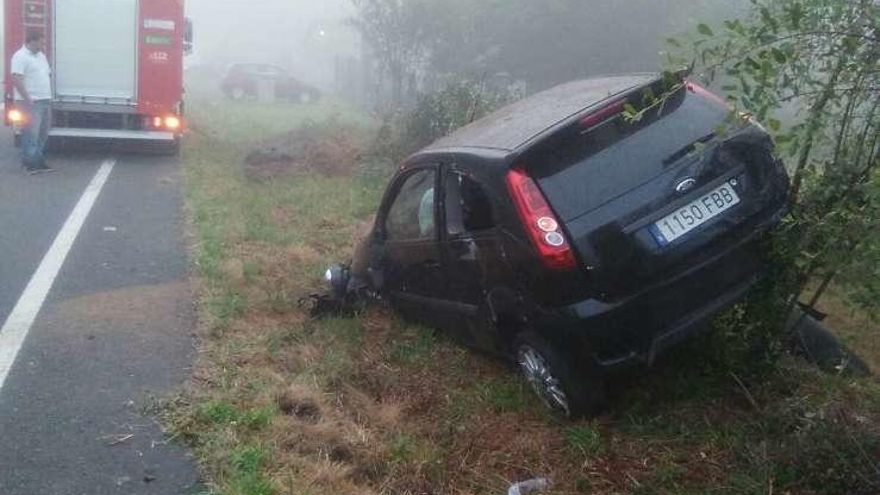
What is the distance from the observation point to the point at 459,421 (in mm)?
4816

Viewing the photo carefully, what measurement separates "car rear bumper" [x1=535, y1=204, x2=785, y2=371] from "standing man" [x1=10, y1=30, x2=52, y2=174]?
9.42 m

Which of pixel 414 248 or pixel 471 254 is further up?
pixel 471 254

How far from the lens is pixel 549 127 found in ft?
15.6

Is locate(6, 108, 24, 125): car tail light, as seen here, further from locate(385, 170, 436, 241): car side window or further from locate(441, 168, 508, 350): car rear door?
locate(441, 168, 508, 350): car rear door

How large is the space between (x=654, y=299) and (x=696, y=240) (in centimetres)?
36

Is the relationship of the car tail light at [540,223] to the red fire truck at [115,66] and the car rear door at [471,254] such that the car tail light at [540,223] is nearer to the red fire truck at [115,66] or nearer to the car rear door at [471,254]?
the car rear door at [471,254]

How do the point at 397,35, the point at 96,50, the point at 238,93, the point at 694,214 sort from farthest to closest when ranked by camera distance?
1. the point at 238,93
2. the point at 397,35
3. the point at 96,50
4. the point at 694,214

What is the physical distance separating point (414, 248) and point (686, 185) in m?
1.83

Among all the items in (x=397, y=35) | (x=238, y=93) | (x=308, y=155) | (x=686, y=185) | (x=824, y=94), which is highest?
(x=397, y=35)

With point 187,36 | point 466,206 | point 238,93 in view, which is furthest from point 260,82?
point 466,206

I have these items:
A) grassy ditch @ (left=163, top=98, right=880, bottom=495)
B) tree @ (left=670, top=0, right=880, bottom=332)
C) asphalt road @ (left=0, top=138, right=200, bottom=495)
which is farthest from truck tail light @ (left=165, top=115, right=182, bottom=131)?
tree @ (left=670, top=0, right=880, bottom=332)

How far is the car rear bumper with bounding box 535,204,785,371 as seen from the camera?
4379 millimetres

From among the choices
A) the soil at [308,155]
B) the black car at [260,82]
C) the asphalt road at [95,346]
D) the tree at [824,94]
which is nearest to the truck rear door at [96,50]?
the soil at [308,155]

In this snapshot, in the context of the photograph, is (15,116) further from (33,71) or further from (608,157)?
(608,157)
